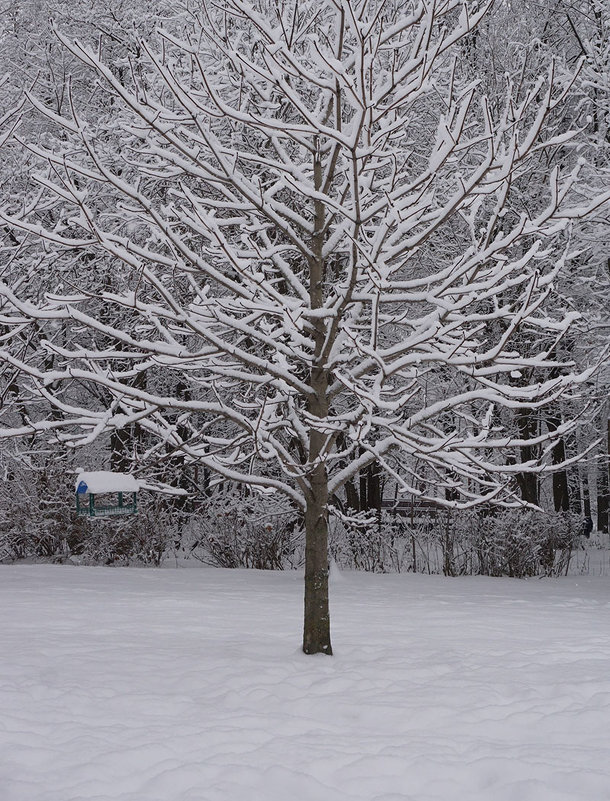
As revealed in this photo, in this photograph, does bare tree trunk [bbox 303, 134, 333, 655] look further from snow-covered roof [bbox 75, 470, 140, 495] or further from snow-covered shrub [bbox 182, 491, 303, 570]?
snow-covered shrub [bbox 182, 491, 303, 570]

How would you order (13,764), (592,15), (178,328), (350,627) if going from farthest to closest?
1. (592,15)
2. (350,627)
3. (178,328)
4. (13,764)

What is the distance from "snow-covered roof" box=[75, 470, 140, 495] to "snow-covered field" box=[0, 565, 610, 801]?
113 cm

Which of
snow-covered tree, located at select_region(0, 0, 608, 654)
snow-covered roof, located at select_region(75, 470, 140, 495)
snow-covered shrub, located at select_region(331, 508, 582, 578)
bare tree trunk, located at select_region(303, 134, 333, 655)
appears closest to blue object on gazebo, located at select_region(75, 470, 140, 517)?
snow-covered roof, located at select_region(75, 470, 140, 495)

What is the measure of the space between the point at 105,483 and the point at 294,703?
2.38 metres

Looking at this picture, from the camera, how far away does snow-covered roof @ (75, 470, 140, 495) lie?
6297 millimetres

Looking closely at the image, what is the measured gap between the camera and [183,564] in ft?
45.3

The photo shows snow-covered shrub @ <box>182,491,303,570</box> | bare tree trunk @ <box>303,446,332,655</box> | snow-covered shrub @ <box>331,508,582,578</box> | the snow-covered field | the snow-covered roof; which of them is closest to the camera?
the snow-covered field

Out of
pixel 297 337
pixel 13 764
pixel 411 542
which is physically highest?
pixel 297 337

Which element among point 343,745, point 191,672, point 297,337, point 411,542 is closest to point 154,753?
point 343,745

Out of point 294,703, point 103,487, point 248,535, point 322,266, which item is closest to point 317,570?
point 294,703

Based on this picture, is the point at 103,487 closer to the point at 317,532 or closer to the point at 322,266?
the point at 317,532

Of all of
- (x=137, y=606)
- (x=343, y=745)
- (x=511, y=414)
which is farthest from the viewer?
(x=511, y=414)

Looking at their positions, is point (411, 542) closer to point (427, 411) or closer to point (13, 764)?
point (427, 411)

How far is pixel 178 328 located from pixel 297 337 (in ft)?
3.71
